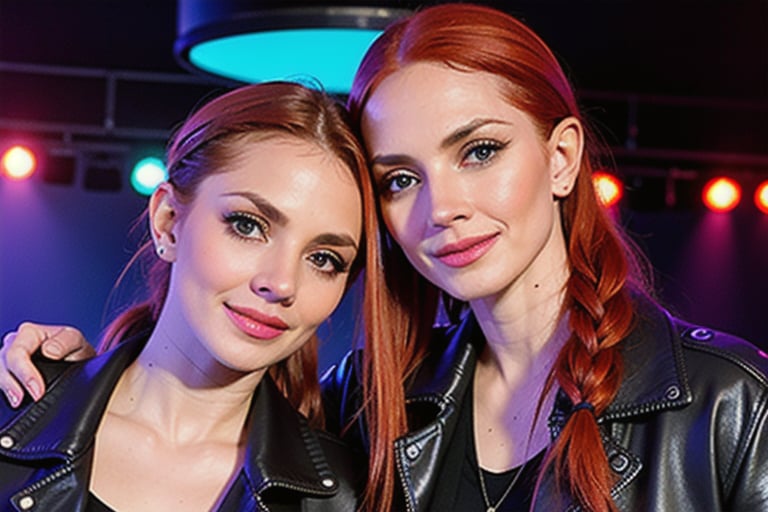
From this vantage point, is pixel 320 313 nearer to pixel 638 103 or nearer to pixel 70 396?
pixel 70 396

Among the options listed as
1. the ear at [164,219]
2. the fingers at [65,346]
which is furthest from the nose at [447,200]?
the fingers at [65,346]

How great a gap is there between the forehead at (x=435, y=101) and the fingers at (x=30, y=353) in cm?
71

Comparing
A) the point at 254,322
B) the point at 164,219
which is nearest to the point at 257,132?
the point at 164,219

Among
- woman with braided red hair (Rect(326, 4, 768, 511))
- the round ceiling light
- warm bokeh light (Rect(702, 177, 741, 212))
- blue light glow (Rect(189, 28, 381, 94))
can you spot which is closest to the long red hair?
woman with braided red hair (Rect(326, 4, 768, 511))

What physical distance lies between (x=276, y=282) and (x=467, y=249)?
1.11ft

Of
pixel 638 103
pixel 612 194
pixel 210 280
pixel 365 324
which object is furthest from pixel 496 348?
pixel 638 103

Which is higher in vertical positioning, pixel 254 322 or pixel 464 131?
pixel 464 131

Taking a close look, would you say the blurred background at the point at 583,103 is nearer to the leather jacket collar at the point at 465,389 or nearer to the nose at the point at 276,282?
the leather jacket collar at the point at 465,389

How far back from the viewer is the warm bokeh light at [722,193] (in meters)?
7.80

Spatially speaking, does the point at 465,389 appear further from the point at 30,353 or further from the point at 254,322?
the point at 30,353

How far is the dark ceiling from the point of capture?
7.23m

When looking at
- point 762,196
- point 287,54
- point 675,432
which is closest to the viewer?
point 675,432

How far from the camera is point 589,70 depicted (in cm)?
827

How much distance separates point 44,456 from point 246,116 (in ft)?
2.28
